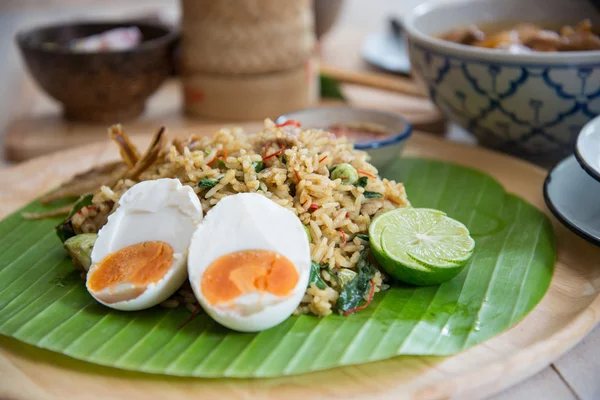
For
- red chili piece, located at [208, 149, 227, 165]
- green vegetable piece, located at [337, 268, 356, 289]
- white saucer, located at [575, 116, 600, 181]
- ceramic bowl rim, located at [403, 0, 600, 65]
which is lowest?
green vegetable piece, located at [337, 268, 356, 289]

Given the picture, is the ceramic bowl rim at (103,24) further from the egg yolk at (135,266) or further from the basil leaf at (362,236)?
the basil leaf at (362,236)

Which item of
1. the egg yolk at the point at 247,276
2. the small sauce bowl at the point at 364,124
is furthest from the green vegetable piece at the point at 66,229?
the small sauce bowl at the point at 364,124

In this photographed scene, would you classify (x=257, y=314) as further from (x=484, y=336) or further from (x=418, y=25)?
(x=418, y=25)

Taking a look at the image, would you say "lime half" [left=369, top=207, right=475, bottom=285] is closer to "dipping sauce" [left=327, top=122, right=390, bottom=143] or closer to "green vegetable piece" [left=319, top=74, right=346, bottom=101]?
"dipping sauce" [left=327, top=122, right=390, bottom=143]

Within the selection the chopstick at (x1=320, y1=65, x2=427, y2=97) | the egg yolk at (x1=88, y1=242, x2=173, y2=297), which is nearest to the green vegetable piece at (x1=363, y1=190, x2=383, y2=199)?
the egg yolk at (x1=88, y1=242, x2=173, y2=297)

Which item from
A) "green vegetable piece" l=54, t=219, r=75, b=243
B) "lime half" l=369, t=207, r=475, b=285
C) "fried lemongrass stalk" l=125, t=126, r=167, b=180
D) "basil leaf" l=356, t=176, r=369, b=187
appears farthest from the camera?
"fried lemongrass stalk" l=125, t=126, r=167, b=180
